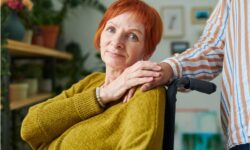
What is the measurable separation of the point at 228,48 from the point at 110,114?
14.8 inches

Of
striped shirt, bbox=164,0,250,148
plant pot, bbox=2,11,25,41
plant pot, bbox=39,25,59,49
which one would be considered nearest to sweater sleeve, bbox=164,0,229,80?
striped shirt, bbox=164,0,250,148

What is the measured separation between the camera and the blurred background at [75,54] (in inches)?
93.9

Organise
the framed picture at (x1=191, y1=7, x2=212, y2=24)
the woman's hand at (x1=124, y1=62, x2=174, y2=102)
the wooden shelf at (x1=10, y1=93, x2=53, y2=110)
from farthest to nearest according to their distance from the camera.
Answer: the framed picture at (x1=191, y1=7, x2=212, y2=24), the wooden shelf at (x1=10, y1=93, x2=53, y2=110), the woman's hand at (x1=124, y1=62, x2=174, y2=102)

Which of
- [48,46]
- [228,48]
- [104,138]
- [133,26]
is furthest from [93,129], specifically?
[48,46]

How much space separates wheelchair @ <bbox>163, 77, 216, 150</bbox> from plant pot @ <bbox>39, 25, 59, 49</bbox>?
215 cm

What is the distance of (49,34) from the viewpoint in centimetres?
278

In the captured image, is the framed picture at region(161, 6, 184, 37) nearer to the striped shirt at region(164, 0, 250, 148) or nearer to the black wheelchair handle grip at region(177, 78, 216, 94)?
the striped shirt at region(164, 0, 250, 148)

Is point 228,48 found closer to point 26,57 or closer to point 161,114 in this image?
point 161,114

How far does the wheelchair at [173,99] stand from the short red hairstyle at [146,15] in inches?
9.5

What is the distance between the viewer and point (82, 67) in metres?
3.20

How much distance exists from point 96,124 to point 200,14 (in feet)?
8.72

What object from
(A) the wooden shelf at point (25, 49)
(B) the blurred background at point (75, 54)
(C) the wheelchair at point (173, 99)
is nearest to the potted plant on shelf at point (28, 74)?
(B) the blurred background at point (75, 54)

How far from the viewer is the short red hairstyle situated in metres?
0.93

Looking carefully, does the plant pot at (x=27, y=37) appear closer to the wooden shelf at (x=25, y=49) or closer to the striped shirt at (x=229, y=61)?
the wooden shelf at (x=25, y=49)
